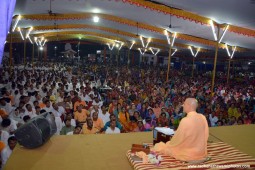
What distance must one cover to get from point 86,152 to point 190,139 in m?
1.58

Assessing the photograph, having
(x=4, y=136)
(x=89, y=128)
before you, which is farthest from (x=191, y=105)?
(x=4, y=136)

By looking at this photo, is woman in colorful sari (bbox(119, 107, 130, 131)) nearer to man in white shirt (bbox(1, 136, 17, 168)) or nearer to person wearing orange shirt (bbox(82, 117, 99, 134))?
person wearing orange shirt (bbox(82, 117, 99, 134))

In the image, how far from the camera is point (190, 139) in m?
3.46

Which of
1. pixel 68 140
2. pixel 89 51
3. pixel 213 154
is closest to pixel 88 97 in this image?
pixel 68 140

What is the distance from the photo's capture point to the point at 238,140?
4.89 m

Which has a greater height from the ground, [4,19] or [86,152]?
→ [4,19]

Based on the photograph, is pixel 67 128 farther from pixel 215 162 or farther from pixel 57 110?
pixel 215 162

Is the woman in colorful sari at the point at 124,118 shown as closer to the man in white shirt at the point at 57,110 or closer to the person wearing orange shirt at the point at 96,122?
the person wearing orange shirt at the point at 96,122

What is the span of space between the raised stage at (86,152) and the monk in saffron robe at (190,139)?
0.74 metres

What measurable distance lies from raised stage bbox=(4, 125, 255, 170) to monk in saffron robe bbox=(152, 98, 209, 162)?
0.74 meters

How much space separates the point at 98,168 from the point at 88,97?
730cm

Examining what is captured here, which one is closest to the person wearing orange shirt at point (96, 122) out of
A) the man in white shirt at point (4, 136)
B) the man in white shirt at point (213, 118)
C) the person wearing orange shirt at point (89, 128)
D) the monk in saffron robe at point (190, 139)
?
the person wearing orange shirt at point (89, 128)

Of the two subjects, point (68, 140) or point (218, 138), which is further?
point (218, 138)

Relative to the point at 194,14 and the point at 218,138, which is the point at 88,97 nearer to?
the point at 194,14
